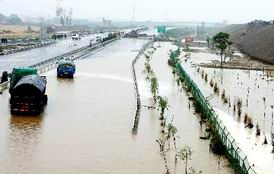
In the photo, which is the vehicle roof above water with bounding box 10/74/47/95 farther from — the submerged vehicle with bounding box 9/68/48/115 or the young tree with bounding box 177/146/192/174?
the young tree with bounding box 177/146/192/174

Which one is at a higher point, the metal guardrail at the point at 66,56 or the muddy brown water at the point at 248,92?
the metal guardrail at the point at 66,56

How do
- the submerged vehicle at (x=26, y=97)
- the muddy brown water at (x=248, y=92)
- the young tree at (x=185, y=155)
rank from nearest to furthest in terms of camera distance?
1. the young tree at (x=185, y=155)
2. the submerged vehicle at (x=26, y=97)
3. the muddy brown water at (x=248, y=92)

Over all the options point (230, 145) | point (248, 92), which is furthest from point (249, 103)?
point (230, 145)

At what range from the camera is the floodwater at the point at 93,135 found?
764 inches

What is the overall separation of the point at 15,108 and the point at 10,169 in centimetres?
824

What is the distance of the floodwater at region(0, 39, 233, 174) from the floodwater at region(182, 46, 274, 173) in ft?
6.14

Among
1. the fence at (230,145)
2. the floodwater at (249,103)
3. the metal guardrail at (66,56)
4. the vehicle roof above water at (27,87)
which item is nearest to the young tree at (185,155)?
the fence at (230,145)

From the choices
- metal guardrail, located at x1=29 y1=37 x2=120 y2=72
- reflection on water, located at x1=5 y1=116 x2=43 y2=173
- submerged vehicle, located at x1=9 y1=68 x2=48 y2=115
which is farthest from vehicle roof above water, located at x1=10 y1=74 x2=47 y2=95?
metal guardrail, located at x1=29 y1=37 x2=120 y2=72

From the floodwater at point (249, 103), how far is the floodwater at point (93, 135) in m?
1.87

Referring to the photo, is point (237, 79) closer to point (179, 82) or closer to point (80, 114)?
point (179, 82)

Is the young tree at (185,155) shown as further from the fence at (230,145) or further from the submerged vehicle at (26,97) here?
the submerged vehicle at (26,97)

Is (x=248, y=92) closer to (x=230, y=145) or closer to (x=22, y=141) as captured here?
(x=230, y=145)

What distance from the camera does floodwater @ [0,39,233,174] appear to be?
1941 centimetres

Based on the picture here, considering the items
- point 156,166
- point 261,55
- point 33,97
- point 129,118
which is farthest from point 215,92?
point 261,55
